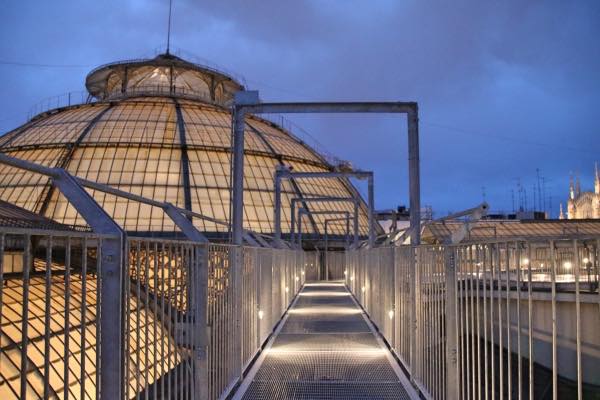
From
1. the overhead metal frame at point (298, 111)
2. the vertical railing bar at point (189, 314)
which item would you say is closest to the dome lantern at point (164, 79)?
the overhead metal frame at point (298, 111)

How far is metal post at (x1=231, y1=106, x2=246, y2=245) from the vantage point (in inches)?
448

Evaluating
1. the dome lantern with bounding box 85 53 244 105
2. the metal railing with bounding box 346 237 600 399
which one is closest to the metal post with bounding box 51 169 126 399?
the metal railing with bounding box 346 237 600 399

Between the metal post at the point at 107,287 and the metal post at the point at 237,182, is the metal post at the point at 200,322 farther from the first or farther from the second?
the metal post at the point at 237,182

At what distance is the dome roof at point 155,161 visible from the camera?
38719 millimetres

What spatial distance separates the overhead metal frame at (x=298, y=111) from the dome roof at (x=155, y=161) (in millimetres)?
25031

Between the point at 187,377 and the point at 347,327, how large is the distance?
10816 mm

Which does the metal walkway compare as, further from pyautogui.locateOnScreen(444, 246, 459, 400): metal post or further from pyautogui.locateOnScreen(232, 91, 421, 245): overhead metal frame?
pyautogui.locateOnScreen(232, 91, 421, 245): overhead metal frame

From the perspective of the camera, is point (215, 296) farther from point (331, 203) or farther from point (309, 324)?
point (331, 203)

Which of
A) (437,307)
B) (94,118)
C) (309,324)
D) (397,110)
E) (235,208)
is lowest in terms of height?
(309,324)

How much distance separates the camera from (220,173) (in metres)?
42.6

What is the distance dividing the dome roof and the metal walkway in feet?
76.7

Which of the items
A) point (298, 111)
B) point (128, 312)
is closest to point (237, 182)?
point (298, 111)

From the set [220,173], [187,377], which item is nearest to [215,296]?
[187,377]

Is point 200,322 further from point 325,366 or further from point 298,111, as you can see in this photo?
point 298,111
